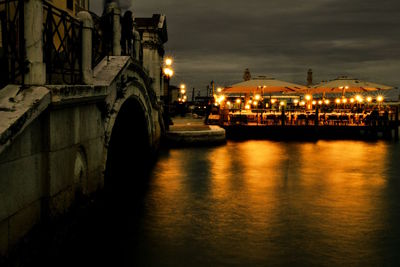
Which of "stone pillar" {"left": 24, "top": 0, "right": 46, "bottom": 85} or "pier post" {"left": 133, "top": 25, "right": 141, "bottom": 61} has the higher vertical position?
"pier post" {"left": 133, "top": 25, "right": 141, "bottom": 61}

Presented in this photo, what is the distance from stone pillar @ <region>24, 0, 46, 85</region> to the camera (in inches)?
244

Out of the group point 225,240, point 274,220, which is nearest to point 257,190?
point 274,220

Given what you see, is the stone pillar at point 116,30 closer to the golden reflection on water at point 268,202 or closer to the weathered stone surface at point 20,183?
the golden reflection on water at point 268,202

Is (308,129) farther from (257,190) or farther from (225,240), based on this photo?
(225,240)

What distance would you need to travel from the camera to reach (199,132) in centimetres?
2305

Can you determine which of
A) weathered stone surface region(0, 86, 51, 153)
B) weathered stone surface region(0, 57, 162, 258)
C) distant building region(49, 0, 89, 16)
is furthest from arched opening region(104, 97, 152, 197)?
weathered stone surface region(0, 86, 51, 153)

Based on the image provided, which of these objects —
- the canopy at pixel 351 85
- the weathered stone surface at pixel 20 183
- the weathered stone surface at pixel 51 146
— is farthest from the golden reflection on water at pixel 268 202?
the canopy at pixel 351 85

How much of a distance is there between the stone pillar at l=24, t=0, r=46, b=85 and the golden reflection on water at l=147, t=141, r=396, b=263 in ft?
12.5

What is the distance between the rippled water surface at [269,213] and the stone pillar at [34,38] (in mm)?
3296

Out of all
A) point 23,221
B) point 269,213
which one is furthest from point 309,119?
point 23,221

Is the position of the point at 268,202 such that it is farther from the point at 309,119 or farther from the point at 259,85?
the point at 259,85

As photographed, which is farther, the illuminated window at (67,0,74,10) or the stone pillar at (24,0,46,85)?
the illuminated window at (67,0,74,10)

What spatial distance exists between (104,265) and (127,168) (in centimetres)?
920

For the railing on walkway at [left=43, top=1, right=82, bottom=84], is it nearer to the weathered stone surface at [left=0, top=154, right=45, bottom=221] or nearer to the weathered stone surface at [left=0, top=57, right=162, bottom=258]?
the weathered stone surface at [left=0, top=57, right=162, bottom=258]
